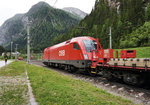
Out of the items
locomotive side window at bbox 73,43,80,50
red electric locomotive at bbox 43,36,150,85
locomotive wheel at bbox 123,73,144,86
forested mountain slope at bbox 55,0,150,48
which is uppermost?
forested mountain slope at bbox 55,0,150,48

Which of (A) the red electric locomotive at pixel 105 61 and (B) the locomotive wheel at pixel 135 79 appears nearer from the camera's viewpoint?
(A) the red electric locomotive at pixel 105 61

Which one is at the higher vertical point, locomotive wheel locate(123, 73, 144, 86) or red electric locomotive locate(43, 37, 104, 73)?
red electric locomotive locate(43, 37, 104, 73)

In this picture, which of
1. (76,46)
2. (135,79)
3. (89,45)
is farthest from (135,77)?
(76,46)

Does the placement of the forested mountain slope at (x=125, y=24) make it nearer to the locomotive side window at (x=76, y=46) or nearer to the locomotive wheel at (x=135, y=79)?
the locomotive side window at (x=76, y=46)

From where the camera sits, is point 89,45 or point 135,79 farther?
point 89,45

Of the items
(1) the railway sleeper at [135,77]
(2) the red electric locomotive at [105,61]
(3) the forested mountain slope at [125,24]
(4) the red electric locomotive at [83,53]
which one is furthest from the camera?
(3) the forested mountain slope at [125,24]

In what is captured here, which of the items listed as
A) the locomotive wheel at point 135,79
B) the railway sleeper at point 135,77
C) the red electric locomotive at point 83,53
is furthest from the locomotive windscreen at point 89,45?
the locomotive wheel at point 135,79

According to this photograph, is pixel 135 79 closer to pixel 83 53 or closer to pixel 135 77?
pixel 135 77

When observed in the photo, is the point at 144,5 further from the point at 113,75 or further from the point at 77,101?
the point at 77,101

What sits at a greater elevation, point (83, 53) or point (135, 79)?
point (83, 53)

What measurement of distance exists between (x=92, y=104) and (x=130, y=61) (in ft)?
Answer: 12.6

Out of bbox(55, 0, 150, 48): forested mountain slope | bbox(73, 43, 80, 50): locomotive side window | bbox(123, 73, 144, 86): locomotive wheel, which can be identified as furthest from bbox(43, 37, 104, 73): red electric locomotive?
bbox(55, 0, 150, 48): forested mountain slope

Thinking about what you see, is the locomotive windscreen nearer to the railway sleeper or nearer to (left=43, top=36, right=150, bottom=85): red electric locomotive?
(left=43, top=36, right=150, bottom=85): red electric locomotive

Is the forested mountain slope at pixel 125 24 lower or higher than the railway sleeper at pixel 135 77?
higher
